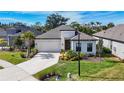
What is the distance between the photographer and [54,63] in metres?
8.91

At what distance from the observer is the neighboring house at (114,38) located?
8.72 meters

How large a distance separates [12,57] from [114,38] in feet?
8.64

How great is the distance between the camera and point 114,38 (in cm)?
885

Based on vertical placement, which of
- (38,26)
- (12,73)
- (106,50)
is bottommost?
(12,73)

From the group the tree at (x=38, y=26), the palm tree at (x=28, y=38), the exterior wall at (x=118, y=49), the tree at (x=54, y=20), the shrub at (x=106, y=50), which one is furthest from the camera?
the shrub at (x=106, y=50)

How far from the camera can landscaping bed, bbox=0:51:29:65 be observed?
884cm

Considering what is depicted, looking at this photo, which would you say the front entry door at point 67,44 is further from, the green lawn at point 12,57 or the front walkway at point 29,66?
the green lawn at point 12,57

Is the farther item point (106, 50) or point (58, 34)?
point (106, 50)

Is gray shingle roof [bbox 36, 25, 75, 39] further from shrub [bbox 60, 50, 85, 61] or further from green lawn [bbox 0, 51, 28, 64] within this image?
green lawn [bbox 0, 51, 28, 64]

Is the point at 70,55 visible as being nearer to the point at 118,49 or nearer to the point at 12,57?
the point at 118,49

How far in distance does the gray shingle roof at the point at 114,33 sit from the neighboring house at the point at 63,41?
32 centimetres

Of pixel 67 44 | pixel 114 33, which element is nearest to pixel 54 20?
pixel 67 44

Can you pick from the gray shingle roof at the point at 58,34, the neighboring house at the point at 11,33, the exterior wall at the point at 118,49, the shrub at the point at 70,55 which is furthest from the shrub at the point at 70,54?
the neighboring house at the point at 11,33

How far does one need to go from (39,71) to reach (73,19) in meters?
1.60
